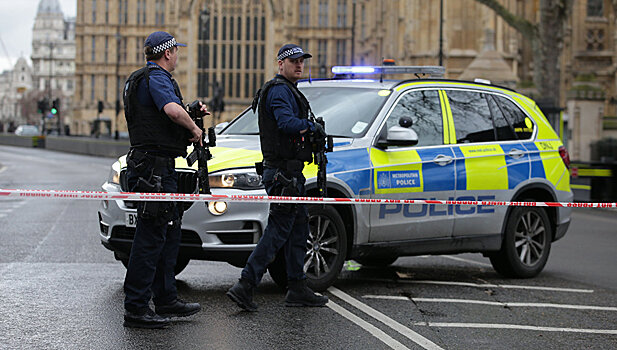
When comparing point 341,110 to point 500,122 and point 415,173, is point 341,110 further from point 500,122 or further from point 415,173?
point 500,122

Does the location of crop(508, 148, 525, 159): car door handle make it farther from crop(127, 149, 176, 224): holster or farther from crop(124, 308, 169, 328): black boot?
crop(124, 308, 169, 328): black boot

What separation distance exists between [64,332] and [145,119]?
146 cm

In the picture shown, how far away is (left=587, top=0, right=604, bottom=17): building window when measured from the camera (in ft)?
197

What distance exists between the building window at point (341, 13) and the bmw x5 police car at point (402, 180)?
109883 mm

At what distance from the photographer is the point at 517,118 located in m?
10.3

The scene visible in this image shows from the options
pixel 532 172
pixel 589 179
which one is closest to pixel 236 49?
pixel 589 179

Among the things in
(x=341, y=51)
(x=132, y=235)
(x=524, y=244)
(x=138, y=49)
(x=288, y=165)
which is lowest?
(x=524, y=244)

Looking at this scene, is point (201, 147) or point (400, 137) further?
point (400, 137)

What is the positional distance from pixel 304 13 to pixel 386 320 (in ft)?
378

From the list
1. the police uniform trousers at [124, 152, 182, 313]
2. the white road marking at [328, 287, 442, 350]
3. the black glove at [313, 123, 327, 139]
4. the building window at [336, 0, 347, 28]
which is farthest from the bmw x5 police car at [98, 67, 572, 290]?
the building window at [336, 0, 347, 28]

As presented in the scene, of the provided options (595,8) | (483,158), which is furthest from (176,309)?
(595,8)

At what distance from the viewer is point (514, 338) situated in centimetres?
682

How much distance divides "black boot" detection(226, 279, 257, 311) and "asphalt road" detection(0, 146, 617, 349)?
9 cm

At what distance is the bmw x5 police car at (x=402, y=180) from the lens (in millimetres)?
8008
